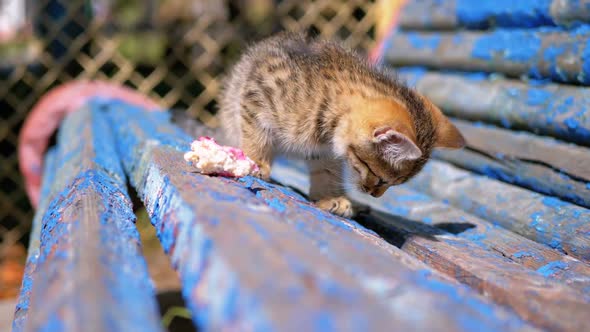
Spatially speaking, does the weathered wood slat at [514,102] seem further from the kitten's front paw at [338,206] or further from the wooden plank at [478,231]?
the kitten's front paw at [338,206]

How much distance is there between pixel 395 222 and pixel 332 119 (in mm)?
399

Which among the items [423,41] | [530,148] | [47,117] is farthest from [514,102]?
[47,117]

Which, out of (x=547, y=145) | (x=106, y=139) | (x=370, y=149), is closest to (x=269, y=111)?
(x=370, y=149)

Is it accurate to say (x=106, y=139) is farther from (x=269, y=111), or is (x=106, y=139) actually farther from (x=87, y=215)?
(x=87, y=215)

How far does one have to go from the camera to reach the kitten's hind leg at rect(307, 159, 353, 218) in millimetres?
2076

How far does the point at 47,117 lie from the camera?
13.0ft

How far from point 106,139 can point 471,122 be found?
1.60 metres

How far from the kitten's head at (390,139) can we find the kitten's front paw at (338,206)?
79mm

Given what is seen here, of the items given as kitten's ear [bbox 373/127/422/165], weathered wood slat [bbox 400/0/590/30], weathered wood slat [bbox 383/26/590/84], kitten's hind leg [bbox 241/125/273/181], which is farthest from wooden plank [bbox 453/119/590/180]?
kitten's hind leg [bbox 241/125/273/181]

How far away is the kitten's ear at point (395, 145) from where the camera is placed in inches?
69.2

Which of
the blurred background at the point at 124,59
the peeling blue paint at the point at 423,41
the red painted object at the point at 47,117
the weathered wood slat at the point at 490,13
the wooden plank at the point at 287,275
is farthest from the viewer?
the blurred background at the point at 124,59

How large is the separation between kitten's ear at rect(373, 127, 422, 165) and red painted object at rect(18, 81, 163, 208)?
2208 millimetres

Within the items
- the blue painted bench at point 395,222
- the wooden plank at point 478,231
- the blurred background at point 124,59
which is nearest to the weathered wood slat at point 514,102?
the blue painted bench at point 395,222

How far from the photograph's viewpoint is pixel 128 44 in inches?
219
